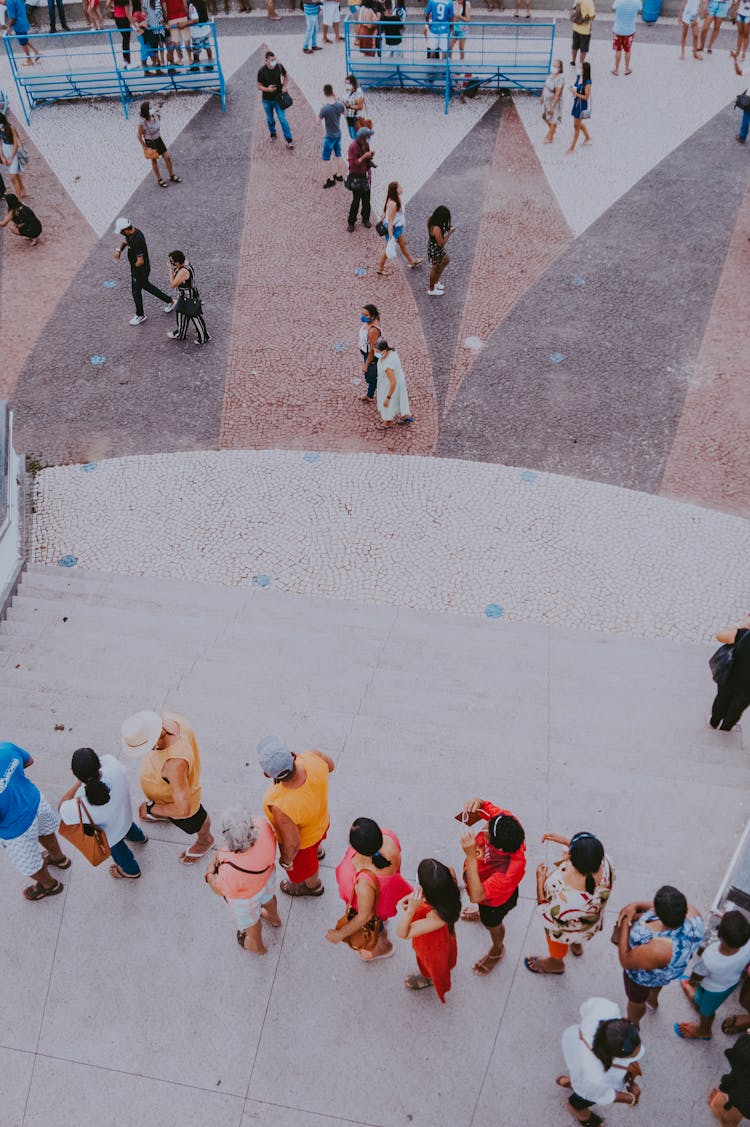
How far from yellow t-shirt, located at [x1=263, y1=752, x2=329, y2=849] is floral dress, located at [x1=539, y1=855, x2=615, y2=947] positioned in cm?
114

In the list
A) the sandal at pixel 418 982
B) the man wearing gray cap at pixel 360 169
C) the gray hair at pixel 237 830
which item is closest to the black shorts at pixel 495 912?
the sandal at pixel 418 982

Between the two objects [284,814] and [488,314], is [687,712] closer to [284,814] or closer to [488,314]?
[284,814]

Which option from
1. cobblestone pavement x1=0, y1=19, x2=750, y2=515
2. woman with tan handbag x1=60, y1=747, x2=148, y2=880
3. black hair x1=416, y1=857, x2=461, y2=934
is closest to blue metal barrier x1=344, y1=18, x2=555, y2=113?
cobblestone pavement x1=0, y1=19, x2=750, y2=515

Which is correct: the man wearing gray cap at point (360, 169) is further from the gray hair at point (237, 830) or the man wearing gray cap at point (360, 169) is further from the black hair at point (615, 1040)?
the black hair at point (615, 1040)

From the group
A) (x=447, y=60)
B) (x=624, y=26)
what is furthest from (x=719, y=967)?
(x=624, y=26)

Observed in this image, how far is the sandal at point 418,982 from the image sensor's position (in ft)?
14.3

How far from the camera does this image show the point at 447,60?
47.0 feet

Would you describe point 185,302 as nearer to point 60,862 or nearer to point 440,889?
point 60,862

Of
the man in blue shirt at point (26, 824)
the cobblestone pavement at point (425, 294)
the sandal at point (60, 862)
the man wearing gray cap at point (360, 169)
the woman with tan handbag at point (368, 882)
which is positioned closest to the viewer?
the woman with tan handbag at point (368, 882)

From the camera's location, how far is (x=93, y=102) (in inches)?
607

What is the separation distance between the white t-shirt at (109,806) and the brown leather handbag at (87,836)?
0.07 ft

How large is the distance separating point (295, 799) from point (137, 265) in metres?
7.57

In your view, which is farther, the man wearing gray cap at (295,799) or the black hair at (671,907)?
the man wearing gray cap at (295,799)

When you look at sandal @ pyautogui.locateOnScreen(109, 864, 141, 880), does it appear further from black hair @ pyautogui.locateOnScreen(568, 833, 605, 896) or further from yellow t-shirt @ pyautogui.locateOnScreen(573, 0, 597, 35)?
yellow t-shirt @ pyautogui.locateOnScreen(573, 0, 597, 35)
